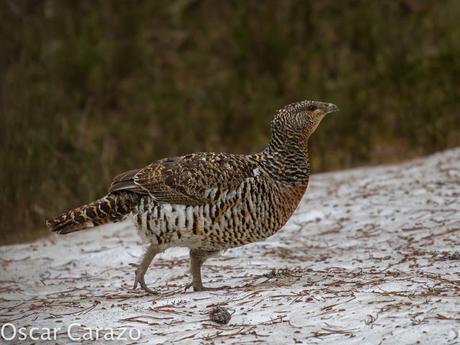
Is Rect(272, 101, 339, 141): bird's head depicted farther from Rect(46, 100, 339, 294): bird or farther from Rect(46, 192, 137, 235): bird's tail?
Rect(46, 192, 137, 235): bird's tail

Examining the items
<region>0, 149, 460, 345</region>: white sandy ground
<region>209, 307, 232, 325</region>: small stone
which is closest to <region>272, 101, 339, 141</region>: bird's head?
<region>0, 149, 460, 345</region>: white sandy ground

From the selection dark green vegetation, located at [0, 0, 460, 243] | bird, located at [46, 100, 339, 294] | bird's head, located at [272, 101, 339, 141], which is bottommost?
bird, located at [46, 100, 339, 294]

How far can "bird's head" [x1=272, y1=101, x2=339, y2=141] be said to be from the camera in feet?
20.6

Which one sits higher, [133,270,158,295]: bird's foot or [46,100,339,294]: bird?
[46,100,339,294]: bird

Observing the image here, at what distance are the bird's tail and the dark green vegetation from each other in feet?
12.3

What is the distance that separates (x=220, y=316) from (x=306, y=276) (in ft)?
4.25

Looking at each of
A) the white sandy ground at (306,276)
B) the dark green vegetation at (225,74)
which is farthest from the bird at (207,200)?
the dark green vegetation at (225,74)

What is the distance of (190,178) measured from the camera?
5.91 metres

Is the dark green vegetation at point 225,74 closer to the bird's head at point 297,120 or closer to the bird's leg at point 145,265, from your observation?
the bird's leg at point 145,265

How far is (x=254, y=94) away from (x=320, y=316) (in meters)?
8.54

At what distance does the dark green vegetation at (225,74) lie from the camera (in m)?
11.7

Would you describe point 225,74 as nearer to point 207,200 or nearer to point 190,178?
point 190,178

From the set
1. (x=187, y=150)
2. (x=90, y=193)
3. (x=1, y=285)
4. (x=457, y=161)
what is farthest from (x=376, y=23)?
(x=1, y=285)

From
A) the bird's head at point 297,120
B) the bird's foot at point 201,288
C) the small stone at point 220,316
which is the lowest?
the small stone at point 220,316
